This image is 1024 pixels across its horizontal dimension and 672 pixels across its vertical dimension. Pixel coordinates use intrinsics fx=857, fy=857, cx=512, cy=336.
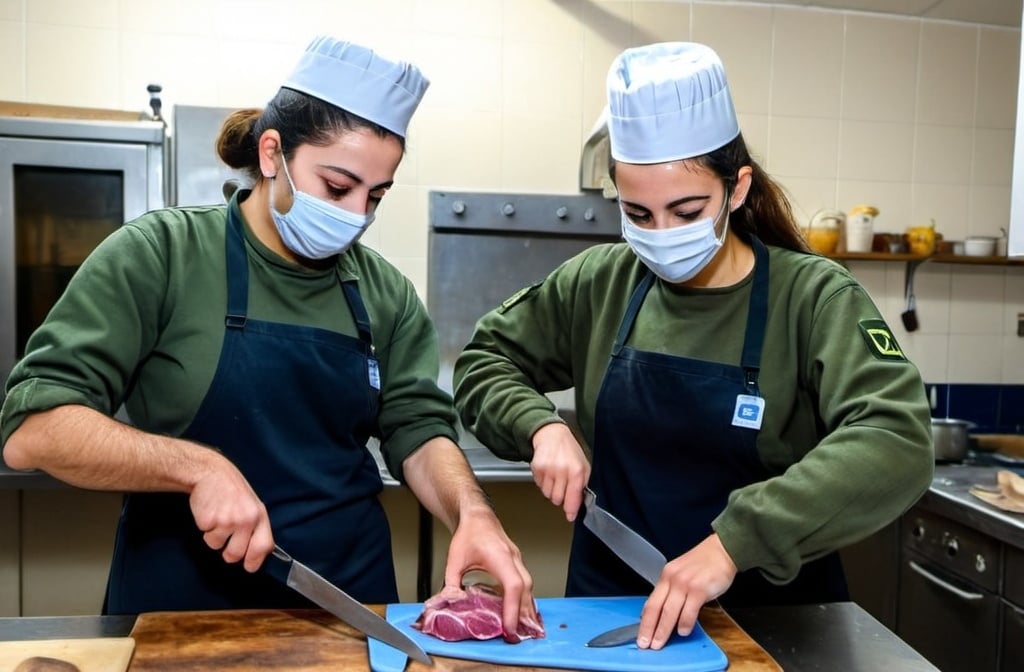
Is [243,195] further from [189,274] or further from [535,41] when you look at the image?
[535,41]

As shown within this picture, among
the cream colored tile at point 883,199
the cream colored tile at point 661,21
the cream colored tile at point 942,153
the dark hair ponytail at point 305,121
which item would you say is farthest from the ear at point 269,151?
the cream colored tile at point 942,153

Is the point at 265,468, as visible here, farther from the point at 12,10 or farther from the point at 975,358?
the point at 975,358

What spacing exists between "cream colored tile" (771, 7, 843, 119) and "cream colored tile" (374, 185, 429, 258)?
→ 1.55 meters

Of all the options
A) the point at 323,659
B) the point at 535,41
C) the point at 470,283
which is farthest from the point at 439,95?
the point at 323,659

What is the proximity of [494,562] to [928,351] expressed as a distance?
3.03 metres

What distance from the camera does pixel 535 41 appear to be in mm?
3461

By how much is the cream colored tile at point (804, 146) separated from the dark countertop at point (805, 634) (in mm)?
2565

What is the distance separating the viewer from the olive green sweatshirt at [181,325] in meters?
1.28

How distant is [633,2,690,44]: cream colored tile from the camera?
11.6 ft

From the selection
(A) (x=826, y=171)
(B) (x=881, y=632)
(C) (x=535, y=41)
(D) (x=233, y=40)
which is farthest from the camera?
(A) (x=826, y=171)

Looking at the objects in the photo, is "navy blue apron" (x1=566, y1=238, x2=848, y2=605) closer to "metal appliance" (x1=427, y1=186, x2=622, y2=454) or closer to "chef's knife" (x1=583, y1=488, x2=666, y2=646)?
"chef's knife" (x1=583, y1=488, x2=666, y2=646)

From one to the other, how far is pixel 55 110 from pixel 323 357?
2.02 metres

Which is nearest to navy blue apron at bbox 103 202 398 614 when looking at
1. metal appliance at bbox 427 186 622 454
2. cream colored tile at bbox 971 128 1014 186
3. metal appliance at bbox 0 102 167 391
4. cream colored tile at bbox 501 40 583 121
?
metal appliance at bbox 0 102 167 391

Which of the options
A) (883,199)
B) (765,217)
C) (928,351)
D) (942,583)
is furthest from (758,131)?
(765,217)
